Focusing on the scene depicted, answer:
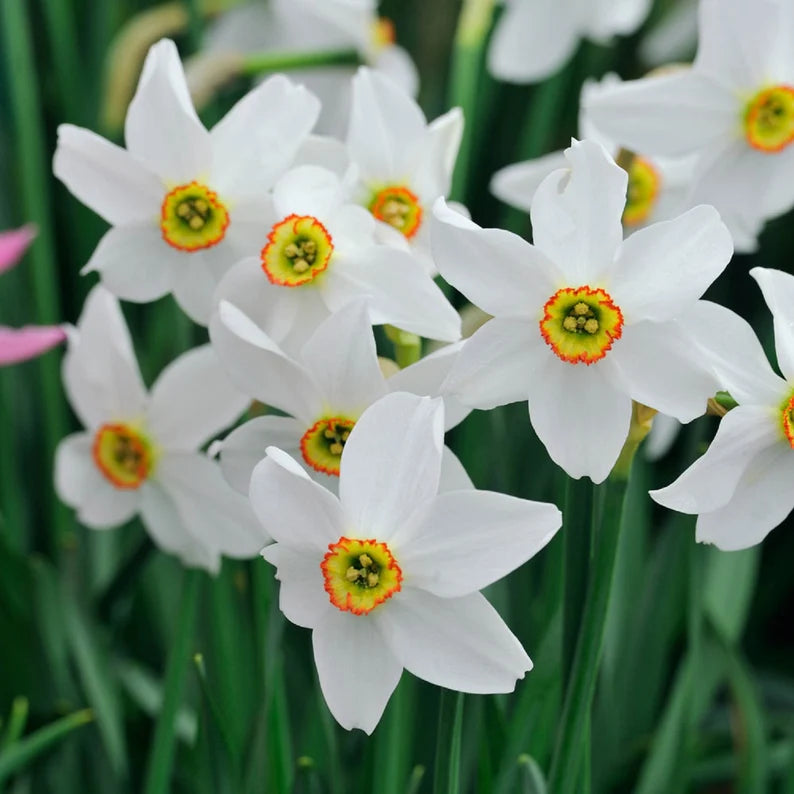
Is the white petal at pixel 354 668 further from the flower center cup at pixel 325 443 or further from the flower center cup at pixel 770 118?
the flower center cup at pixel 770 118

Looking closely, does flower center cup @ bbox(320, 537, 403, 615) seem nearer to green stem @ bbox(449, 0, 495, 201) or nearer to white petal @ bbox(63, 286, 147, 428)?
white petal @ bbox(63, 286, 147, 428)

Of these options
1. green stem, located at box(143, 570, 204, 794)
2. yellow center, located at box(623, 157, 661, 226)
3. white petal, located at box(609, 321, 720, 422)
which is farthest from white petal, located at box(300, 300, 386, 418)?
yellow center, located at box(623, 157, 661, 226)

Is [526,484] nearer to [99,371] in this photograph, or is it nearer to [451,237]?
[99,371]

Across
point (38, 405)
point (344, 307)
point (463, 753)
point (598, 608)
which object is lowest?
point (463, 753)

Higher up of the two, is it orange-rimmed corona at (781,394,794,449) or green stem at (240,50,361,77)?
green stem at (240,50,361,77)

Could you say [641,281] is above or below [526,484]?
above

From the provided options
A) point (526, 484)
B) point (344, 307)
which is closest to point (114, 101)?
point (526, 484)

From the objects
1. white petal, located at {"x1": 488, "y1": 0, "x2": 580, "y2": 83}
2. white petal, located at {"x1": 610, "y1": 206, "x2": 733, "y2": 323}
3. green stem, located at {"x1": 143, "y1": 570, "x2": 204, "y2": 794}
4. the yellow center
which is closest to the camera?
white petal, located at {"x1": 610, "y1": 206, "x2": 733, "y2": 323}
